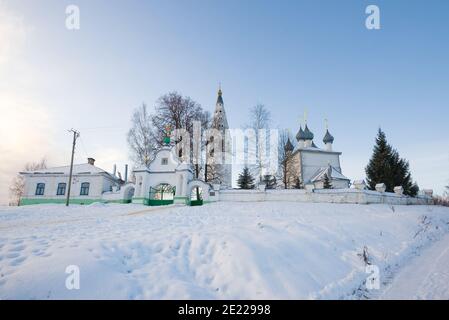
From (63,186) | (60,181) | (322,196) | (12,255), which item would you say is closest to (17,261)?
(12,255)

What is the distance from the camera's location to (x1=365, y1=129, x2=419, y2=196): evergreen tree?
27297mm

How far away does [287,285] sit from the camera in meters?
4.35

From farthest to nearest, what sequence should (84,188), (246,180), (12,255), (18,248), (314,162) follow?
(314,162) → (246,180) → (84,188) → (18,248) → (12,255)

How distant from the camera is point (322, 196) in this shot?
2083 cm

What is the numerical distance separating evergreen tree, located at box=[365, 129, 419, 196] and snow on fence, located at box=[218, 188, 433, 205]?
3.94 m

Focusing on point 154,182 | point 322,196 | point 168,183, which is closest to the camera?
point 322,196

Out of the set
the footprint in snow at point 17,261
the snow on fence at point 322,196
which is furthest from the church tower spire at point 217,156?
the footprint in snow at point 17,261

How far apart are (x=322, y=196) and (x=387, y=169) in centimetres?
1253

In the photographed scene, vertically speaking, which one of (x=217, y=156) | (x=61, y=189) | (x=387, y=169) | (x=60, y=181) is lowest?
(x=61, y=189)

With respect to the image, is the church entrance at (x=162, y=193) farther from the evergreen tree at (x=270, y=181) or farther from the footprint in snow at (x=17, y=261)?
the footprint in snow at (x=17, y=261)

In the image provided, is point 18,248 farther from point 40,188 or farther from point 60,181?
point 40,188

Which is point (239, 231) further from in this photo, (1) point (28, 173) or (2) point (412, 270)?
(1) point (28, 173)

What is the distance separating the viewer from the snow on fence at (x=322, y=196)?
20047mm
